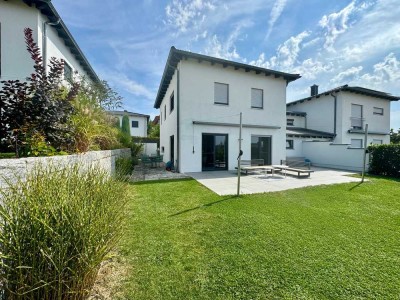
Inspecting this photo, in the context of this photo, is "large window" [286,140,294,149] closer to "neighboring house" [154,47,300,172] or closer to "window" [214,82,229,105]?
"neighboring house" [154,47,300,172]

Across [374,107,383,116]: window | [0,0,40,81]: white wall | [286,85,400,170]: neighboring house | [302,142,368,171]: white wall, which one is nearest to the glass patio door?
[286,85,400,170]: neighboring house

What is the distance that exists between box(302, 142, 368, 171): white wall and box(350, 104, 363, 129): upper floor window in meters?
5.76

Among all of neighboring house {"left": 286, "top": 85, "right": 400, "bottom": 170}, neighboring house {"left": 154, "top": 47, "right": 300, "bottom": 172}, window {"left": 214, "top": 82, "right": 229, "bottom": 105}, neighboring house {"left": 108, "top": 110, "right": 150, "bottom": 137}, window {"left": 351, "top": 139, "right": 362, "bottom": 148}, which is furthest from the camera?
neighboring house {"left": 108, "top": 110, "right": 150, "bottom": 137}

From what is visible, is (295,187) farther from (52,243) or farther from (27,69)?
(27,69)

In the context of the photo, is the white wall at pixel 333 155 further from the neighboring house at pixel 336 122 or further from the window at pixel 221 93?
the window at pixel 221 93

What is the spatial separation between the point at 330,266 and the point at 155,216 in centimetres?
361

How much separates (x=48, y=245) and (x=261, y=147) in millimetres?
13193

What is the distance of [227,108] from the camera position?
12586 mm

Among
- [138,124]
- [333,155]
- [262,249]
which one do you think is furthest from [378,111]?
[138,124]

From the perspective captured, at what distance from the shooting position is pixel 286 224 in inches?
168

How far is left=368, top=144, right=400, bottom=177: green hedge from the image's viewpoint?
11202mm

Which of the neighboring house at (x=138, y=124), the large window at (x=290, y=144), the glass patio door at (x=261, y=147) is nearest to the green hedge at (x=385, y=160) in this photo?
the large window at (x=290, y=144)

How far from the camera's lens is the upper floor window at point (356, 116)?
61.9 ft

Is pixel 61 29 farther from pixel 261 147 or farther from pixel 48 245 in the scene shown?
pixel 261 147
